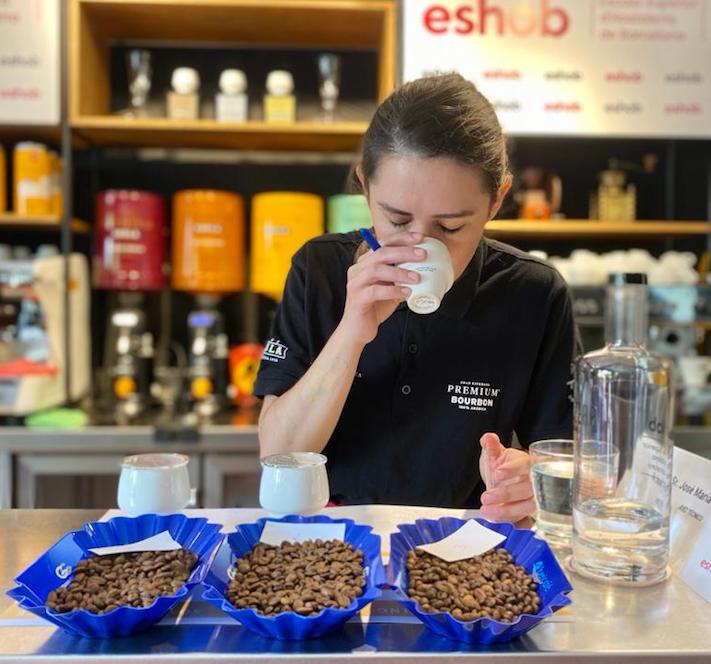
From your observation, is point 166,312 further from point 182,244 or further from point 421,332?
point 421,332

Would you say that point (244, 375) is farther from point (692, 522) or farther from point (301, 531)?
point (692, 522)

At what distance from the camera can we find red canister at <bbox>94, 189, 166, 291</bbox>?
2.53m

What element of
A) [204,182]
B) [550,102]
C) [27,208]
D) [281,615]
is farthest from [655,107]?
[281,615]

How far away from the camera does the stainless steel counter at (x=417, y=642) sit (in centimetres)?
67

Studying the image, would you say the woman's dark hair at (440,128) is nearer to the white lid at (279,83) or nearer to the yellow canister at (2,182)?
the white lid at (279,83)

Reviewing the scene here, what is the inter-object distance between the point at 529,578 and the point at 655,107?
2.24 meters

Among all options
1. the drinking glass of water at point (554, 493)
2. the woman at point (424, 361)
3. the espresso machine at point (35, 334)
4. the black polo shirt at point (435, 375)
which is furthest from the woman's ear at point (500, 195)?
the espresso machine at point (35, 334)

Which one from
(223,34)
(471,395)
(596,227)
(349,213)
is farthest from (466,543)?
(223,34)

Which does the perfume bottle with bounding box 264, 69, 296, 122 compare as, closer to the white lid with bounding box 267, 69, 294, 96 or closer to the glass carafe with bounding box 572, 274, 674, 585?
the white lid with bounding box 267, 69, 294, 96

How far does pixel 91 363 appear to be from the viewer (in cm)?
279

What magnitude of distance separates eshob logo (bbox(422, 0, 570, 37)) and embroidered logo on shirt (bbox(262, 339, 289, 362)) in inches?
61.9

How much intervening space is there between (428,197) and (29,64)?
6.38ft

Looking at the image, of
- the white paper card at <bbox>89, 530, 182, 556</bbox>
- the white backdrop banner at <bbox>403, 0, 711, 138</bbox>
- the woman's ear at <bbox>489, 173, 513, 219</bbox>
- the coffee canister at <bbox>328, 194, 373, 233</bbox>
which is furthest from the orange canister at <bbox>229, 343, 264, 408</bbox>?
the white paper card at <bbox>89, 530, 182, 556</bbox>

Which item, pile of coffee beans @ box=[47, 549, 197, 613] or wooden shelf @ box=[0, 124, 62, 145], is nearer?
pile of coffee beans @ box=[47, 549, 197, 613]
